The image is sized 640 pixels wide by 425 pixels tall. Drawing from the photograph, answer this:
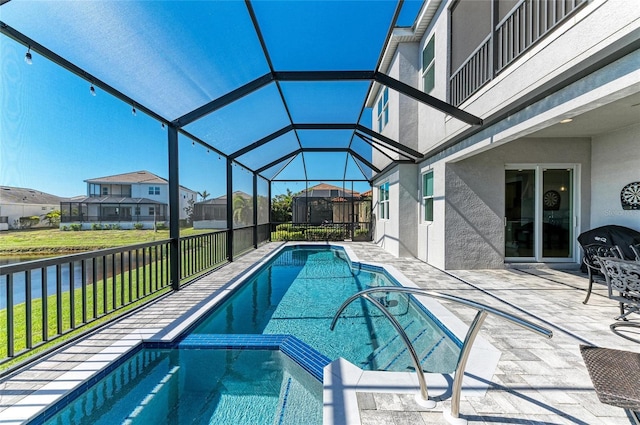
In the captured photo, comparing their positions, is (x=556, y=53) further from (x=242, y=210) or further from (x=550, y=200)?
(x=242, y=210)

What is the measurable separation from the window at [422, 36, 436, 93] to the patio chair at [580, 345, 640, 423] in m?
6.78

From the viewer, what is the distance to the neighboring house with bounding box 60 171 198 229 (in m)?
7.28

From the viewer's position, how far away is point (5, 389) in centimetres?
239

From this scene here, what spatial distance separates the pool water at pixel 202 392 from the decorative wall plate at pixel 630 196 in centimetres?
622

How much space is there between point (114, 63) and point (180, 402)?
361 centimetres

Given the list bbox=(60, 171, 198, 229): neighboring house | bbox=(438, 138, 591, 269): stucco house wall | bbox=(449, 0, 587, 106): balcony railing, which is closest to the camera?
bbox=(449, 0, 587, 106): balcony railing

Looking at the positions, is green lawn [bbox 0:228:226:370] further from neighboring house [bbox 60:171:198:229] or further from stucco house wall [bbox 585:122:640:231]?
stucco house wall [bbox 585:122:640:231]

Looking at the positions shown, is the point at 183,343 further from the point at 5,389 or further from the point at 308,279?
the point at 308,279

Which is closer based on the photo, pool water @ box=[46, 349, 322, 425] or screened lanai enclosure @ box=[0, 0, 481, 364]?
pool water @ box=[46, 349, 322, 425]

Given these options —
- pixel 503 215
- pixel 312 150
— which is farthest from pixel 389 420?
pixel 312 150

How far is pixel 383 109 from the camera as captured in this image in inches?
416

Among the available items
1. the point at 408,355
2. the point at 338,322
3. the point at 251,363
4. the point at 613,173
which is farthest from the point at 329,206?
the point at 251,363

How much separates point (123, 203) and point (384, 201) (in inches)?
332

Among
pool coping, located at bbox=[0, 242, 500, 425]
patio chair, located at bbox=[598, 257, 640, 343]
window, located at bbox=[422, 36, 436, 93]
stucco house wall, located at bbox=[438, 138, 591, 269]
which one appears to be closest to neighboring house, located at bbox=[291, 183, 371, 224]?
window, located at bbox=[422, 36, 436, 93]
